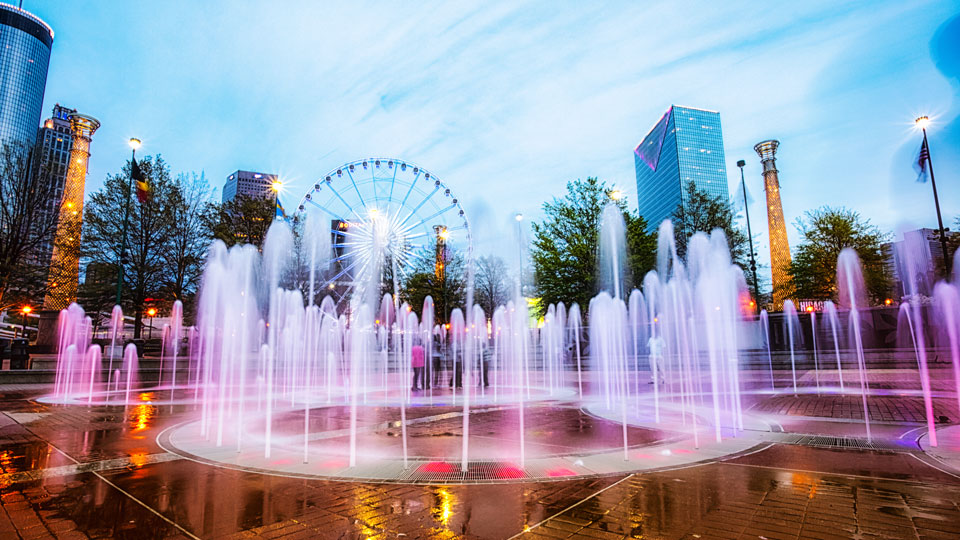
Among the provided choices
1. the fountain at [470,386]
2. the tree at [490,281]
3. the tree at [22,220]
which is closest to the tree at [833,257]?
the fountain at [470,386]

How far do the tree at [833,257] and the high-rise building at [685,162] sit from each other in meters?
65.8

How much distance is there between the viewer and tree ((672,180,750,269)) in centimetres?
3953

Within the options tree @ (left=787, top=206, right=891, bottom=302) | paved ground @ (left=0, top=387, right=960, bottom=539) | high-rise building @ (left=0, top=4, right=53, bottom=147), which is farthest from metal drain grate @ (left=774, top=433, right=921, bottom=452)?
high-rise building @ (left=0, top=4, right=53, bottom=147)

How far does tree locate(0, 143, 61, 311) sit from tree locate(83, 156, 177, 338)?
5187 mm

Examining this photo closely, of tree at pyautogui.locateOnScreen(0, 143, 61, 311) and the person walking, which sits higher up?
tree at pyautogui.locateOnScreen(0, 143, 61, 311)

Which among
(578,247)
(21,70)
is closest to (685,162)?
(578,247)

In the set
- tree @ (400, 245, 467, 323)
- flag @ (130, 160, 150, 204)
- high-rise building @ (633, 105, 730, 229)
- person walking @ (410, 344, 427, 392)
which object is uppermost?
high-rise building @ (633, 105, 730, 229)

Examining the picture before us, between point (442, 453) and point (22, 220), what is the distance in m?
24.7

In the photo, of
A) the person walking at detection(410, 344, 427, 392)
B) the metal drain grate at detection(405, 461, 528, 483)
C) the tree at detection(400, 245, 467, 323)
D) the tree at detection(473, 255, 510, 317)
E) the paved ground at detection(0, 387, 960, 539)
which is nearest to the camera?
the paved ground at detection(0, 387, 960, 539)

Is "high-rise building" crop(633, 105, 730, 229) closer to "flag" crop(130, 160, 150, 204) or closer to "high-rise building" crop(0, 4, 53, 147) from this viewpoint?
"flag" crop(130, 160, 150, 204)

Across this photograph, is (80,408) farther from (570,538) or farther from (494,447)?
(570,538)

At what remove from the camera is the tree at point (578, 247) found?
3431cm

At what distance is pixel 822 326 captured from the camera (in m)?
26.6

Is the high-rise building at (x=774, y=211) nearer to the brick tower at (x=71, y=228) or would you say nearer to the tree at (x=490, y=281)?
the tree at (x=490, y=281)
